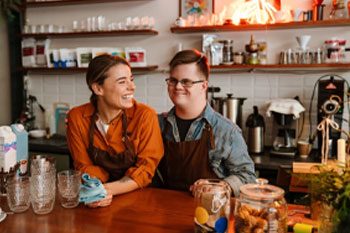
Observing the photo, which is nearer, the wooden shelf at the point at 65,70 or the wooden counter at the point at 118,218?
the wooden counter at the point at 118,218

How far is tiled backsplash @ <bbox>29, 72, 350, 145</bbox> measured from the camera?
11.2 ft

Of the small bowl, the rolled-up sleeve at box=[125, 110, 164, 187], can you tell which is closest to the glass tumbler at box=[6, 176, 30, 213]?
the rolled-up sleeve at box=[125, 110, 164, 187]

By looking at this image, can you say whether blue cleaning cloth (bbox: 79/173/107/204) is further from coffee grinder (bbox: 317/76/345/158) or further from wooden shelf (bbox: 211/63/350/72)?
wooden shelf (bbox: 211/63/350/72)

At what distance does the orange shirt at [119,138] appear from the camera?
2.03 metres

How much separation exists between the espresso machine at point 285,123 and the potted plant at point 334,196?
1.95 m

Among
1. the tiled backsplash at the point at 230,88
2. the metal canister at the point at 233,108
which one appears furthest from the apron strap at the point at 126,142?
the tiled backsplash at the point at 230,88

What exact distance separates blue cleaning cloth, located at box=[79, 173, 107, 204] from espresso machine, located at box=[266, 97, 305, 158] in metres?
1.82

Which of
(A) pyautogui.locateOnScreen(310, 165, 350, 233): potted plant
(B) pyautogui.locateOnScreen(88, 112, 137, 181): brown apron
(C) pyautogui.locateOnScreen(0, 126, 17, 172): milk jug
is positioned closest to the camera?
(A) pyautogui.locateOnScreen(310, 165, 350, 233): potted plant

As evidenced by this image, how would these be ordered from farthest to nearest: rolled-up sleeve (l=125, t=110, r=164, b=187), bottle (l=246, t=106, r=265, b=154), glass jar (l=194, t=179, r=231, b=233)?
bottle (l=246, t=106, r=265, b=154) → rolled-up sleeve (l=125, t=110, r=164, b=187) → glass jar (l=194, t=179, r=231, b=233)

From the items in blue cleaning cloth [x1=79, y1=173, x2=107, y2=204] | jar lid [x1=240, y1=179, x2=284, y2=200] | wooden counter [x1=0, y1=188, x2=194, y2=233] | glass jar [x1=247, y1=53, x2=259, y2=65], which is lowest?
wooden counter [x1=0, y1=188, x2=194, y2=233]

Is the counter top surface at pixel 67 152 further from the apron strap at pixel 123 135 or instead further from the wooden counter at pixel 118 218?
the wooden counter at pixel 118 218

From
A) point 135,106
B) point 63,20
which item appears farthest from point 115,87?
point 63,20

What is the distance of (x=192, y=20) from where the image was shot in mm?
3584

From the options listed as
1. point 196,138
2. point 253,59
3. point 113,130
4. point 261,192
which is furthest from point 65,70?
point 261,192
